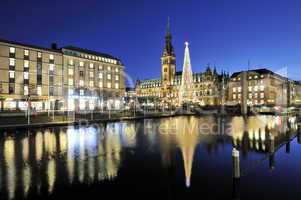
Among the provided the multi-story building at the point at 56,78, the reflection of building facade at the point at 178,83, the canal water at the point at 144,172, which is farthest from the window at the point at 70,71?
the reflection of building facade at the point at 178,83

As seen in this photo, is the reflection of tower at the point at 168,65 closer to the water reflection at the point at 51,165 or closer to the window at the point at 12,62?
the window at the point at 12,62

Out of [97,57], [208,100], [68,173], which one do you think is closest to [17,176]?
[68,173]

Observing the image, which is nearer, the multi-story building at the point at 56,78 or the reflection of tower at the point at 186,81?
the multi-story building at the point at 56,78

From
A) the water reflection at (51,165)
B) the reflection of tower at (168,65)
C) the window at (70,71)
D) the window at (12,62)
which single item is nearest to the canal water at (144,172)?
the water reflection at (51,165)

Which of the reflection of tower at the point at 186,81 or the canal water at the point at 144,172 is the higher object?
the reflection of tower at the point at 186,81

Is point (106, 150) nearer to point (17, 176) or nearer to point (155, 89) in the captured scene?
point (17, 176)

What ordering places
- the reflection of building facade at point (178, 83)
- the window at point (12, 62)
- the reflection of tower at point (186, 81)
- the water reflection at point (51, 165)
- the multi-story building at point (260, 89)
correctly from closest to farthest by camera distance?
the water reflection at point (51, 165), the window at point (12, 62), the reflection of tower at point (186, 81), the multi-story building at point (260, 89), the reflection of building facade at point (178, 83)

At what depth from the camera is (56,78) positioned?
71938 millimetres

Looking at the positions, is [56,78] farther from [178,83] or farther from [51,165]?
[178,83]

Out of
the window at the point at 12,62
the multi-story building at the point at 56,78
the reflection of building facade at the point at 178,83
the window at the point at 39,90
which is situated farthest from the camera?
the reflection of building facade at the point at 178,83

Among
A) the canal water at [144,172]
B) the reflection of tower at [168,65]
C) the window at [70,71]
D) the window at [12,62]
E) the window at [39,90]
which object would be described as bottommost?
the canal water at [144,172]

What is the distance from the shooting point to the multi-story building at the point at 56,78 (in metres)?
61.9

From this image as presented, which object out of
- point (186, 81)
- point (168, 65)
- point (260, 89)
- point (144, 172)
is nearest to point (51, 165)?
point (144, 172)

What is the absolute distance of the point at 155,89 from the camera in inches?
7589
